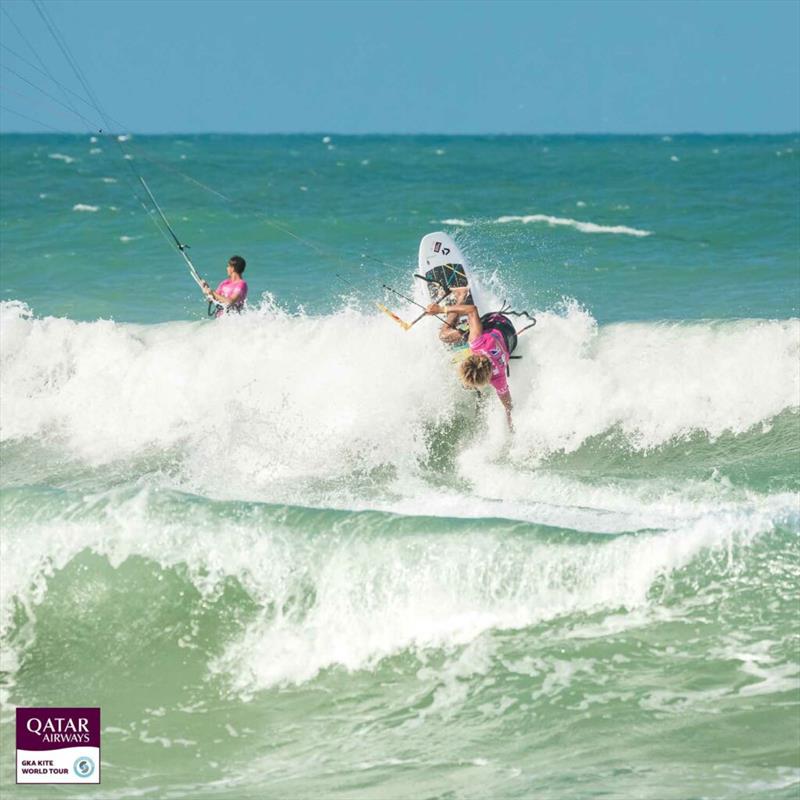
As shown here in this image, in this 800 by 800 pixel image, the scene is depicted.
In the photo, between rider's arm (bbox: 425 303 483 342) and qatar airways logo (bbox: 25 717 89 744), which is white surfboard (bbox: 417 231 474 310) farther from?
qatar airways logo (bbox: 25 717 89 744)

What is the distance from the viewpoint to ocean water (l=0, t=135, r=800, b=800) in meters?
7.25

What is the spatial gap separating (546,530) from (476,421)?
400cm

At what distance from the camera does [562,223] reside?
3038cm

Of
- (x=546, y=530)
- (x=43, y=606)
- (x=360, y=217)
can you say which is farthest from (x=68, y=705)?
(x=360, y=217)

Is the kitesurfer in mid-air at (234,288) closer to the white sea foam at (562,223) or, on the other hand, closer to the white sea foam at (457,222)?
the white sea foam at (562,223)

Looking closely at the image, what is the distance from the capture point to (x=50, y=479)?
42.1 feet

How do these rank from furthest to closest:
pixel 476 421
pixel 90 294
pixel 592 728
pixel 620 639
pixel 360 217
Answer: pixel 360 217 → pixel 90 294 → pixel 476 421 → pixel 620 639 → pixel 592 728

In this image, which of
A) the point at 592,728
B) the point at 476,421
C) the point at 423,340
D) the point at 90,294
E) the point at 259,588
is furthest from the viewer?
the point at 90,294

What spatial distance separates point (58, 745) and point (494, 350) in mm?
5537

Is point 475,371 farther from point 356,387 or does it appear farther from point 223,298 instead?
point 223,298

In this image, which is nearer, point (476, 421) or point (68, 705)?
point (68, 705)

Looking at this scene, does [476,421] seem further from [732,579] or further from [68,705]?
[68,705]

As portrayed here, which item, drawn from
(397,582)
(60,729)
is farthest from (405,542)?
(60,729)

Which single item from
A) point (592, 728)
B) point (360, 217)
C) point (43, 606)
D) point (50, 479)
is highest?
point (360, 217)
